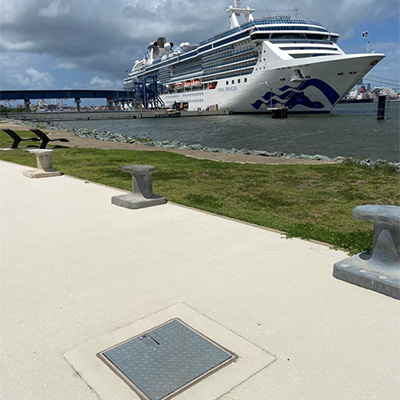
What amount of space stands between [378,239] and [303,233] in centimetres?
143

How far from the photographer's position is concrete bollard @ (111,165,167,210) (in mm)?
6383

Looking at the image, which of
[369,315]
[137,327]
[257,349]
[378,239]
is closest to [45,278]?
[137,327]

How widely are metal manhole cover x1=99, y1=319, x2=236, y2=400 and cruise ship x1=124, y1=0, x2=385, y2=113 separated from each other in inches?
2230

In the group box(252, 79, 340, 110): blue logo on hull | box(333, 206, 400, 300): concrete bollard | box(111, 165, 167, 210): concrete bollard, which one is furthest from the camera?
box(252, 79, 340, 110): blue logo on hull

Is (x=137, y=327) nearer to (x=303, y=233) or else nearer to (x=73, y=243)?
(x=73, y=243)

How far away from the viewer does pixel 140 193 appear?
667 cm

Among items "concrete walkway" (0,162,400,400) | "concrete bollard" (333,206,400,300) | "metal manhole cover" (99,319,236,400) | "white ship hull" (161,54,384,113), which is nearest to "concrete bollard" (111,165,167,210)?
"concrete walkway" (0,162,400,400)

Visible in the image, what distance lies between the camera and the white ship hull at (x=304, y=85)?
5453cm

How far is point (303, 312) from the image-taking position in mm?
3088

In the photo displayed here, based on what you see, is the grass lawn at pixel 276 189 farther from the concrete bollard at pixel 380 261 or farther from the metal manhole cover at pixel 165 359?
the metal manhole cover at pixel 165 359

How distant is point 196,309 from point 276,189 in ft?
17.3

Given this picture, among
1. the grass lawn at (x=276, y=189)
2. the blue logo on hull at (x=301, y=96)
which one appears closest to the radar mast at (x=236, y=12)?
the blue logo on hull at (x=301, y=96)

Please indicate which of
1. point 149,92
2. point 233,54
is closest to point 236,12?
point 233,54

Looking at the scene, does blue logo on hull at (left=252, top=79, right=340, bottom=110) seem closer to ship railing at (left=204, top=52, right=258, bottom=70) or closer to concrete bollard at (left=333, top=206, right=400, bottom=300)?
ship railing at (left=204, top=52, right=258, bottom=70)
